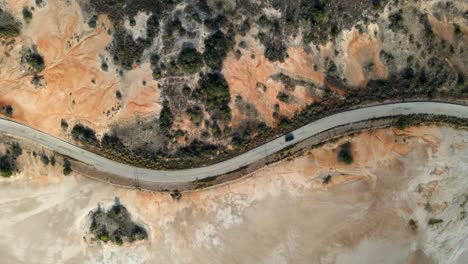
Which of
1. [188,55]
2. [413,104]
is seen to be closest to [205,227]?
[188,55]

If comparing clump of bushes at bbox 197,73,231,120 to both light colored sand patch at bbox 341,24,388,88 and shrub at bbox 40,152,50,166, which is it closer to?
light colored sand patch at bbox 341,24,388,88

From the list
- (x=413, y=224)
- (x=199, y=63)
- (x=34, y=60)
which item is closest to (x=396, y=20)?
(x=199, y=63)

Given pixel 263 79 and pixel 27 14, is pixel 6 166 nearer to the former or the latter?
pixel 27 14

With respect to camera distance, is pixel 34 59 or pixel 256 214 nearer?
pixel 34 59

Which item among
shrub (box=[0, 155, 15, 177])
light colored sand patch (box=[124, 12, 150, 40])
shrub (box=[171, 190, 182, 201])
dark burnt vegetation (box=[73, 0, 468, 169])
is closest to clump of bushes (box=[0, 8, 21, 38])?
dark burnt vegetation (box=[73, 0, 468, 169])

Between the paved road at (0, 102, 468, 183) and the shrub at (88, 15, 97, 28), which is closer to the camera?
the shrub at (88, 15, 97, 28)

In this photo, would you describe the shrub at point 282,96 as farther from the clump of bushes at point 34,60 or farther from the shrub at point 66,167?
the clump of bushes at point 34,60
